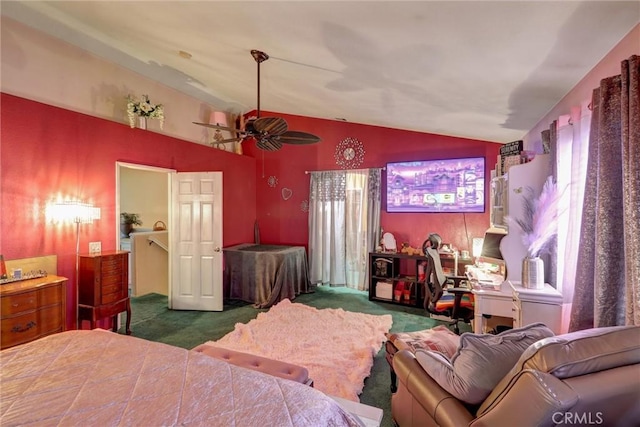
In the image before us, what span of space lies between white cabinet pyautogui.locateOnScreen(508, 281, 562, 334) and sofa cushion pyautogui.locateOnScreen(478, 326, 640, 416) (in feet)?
4.25

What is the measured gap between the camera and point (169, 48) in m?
3.23

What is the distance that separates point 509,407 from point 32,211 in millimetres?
3817

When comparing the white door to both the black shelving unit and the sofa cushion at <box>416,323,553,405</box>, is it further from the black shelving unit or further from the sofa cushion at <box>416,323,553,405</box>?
the sofa cushion at <box>416,323,553,405</box>

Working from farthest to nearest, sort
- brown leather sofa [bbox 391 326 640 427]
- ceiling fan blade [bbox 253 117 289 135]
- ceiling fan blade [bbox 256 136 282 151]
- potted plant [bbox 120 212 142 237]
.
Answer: potted plant [bbox 120 212 142 237] < ceiling fan blade [bbox 256 136 282 151] < ceiling fan blade [bbox 253 117 289 135] < brown leather sofa [bbox 391 326 640 427]

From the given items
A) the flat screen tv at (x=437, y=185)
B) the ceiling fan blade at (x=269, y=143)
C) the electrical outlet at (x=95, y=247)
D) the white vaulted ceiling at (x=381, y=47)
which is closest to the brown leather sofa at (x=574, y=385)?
the white vaulted ceiling at (x=381, y=47)

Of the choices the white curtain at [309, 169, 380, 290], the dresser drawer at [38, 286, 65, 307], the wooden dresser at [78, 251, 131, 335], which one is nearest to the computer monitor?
the white curtain at [309, 169, 380, 290]

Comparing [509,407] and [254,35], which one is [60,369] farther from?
[254,35]

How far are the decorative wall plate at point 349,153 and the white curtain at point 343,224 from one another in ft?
0.54

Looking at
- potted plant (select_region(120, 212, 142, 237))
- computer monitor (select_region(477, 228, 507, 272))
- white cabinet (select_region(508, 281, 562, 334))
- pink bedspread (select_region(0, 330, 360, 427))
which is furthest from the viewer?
potted plant (select_region(120, 212, 142, 237))

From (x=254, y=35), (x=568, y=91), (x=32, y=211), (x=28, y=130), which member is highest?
(x=254, y=35)

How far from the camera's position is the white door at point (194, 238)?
4.29 m

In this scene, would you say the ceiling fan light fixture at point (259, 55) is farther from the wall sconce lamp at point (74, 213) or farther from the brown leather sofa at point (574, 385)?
the brown leather sofa at point (574, 385)

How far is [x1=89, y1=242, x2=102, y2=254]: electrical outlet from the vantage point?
3271 millimetres

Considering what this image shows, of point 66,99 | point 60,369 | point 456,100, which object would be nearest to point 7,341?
point 60,369
